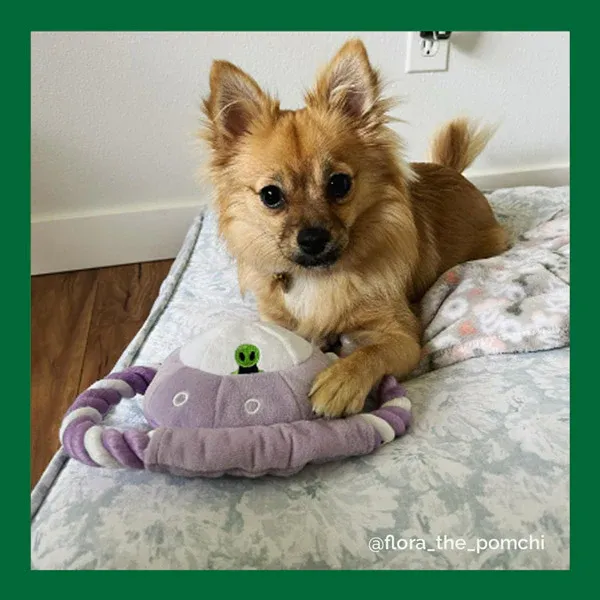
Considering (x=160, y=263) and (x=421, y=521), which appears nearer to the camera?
(x=421, y=521)

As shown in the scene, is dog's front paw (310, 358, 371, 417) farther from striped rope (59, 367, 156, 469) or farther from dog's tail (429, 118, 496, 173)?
dog's tail (429, 118, 496, 173)

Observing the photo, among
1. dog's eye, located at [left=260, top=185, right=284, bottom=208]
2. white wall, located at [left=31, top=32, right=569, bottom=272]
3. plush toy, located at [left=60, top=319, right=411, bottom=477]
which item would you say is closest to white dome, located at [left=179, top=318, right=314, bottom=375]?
plush toy, located at [left=60, top=319, right=411, bottom=477]

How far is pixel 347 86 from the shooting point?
1339 mm

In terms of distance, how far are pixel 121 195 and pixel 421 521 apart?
6.45 feet

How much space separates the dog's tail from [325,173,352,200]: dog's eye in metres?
0.91

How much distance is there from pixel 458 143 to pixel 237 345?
1403mm

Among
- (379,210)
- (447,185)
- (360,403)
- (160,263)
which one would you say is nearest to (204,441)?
(360,403)

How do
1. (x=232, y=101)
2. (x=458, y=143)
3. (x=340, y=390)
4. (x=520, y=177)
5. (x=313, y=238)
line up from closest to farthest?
(x=340, y=390), (x=313, y=238), (x=232, y=101), (x=458, y=143), (x=520, y=177)

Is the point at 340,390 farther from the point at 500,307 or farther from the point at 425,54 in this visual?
the point at 425,54

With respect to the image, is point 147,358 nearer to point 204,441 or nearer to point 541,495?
point 204,441

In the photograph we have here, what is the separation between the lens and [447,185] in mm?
1770

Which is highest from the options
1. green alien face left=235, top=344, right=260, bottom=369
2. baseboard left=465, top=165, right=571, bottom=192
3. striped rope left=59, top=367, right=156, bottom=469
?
baseboard left=465, top=165, right=571, bottom=192

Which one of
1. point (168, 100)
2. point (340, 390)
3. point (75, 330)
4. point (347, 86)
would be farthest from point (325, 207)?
point (168, 100)

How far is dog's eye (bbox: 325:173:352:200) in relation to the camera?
128 cm
